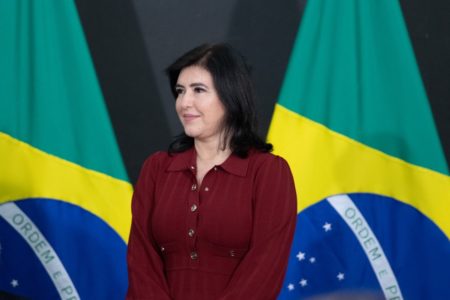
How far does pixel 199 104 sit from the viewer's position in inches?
70.6

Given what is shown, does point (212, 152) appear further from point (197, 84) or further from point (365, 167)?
point (365, 167)

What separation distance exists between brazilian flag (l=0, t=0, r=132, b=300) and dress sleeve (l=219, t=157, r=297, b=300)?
4.14 feet

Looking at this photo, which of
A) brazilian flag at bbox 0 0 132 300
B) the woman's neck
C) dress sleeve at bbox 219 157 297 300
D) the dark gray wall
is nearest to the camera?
dress sleeve at bbox 219 157 297 300

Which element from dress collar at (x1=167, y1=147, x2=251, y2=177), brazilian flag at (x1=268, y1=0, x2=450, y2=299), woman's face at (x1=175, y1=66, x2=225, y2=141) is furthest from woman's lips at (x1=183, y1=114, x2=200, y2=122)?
brazilian flag at (x1=268, y1=0, x2=450, y2=299)

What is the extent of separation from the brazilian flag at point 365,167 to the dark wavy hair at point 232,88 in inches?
40.1

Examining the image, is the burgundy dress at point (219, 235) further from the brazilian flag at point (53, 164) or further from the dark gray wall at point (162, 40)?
the dark gray wall at point (162, 40)

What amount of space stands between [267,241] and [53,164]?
139 centimetres

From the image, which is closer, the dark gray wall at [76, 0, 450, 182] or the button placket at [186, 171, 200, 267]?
the button placket at [186, 171, 200, 267]

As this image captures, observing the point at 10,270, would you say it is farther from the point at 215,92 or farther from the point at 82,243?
the point at 215,92

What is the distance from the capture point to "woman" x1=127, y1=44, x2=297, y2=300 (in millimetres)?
1737

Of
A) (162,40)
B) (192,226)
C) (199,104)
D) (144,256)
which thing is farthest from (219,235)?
(162,40)

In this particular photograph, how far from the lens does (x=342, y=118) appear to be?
2895mm

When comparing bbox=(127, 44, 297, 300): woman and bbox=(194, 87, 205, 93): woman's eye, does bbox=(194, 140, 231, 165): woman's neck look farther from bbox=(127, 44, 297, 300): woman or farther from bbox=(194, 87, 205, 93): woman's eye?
bbox=(194, 87, 205, 93): woman's eye

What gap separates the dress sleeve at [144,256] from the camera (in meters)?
1.77
